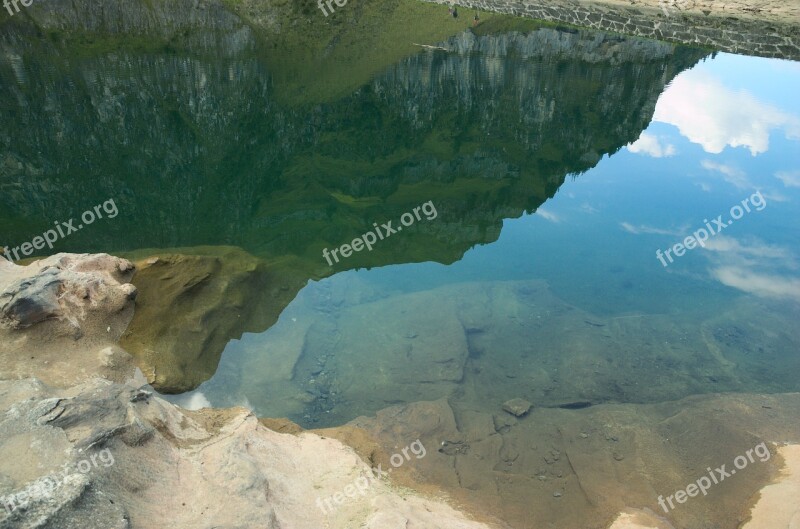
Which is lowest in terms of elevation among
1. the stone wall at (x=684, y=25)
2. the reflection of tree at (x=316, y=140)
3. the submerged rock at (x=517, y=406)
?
the submerged rock at (x=517, y=406)

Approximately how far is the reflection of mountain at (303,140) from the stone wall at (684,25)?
1.99 m

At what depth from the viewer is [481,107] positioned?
38.8 meters

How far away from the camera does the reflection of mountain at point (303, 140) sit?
75.5ft

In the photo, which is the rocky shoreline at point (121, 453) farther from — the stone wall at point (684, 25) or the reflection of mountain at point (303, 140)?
the stone wall at point (684, 25)

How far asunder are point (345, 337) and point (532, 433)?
610 cm

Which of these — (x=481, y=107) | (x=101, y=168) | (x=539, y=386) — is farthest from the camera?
(x=481, y=107)

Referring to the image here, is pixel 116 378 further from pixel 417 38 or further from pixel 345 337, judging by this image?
pixel 417 38

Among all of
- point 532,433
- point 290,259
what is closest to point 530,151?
point 290,259

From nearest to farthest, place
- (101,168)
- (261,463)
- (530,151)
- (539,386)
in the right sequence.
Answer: (261,463)
(539,386)
(101,168)
(530,151)

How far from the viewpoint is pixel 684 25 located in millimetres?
39500

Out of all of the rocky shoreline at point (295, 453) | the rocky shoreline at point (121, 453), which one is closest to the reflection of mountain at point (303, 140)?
the rocky shoreline at point (121, 453)

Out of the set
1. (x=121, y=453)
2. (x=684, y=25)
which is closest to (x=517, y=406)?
(x=121, y=453)

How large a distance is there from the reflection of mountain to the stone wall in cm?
199

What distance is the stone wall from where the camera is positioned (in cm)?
3644
